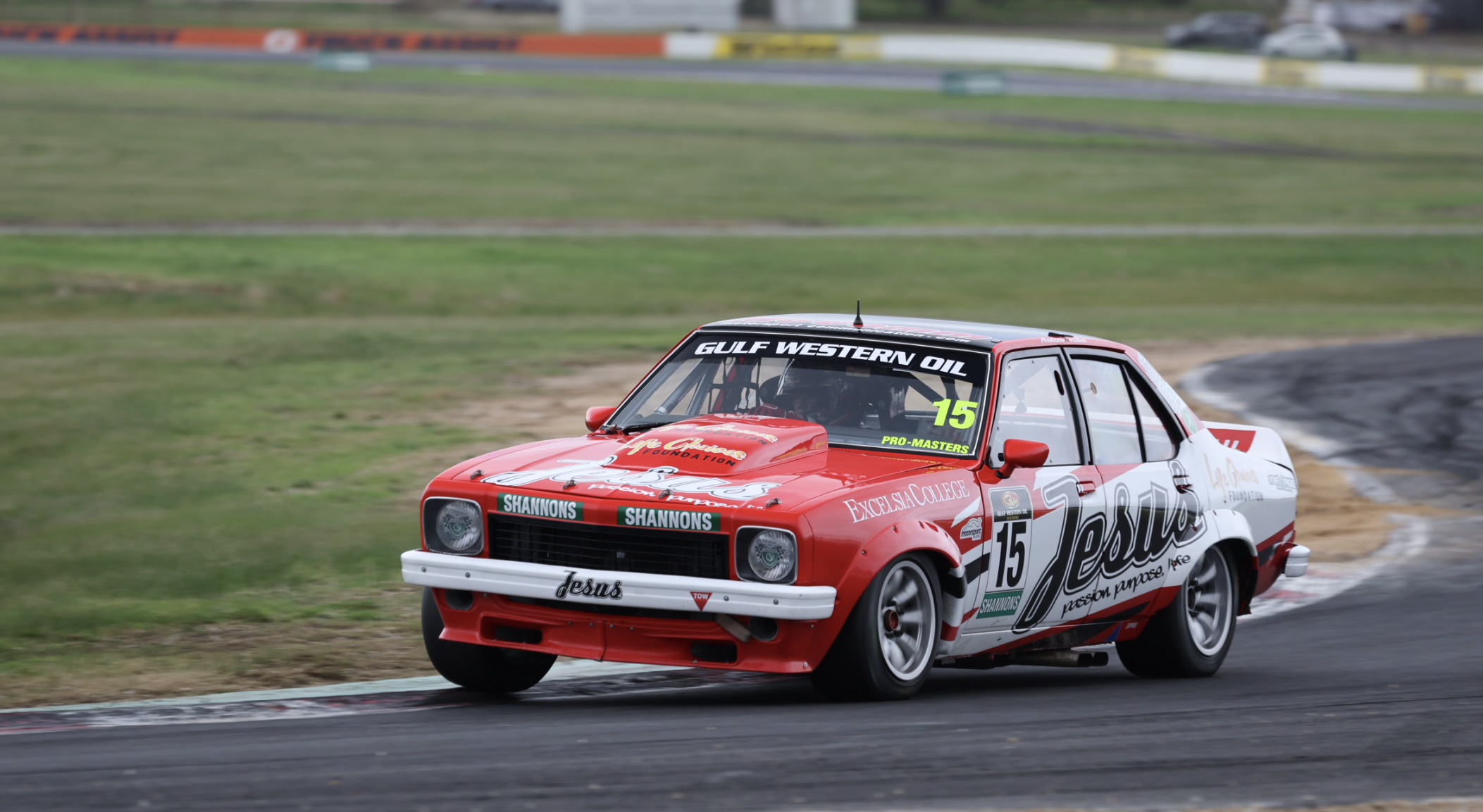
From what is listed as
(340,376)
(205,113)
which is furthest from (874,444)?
(205,113)

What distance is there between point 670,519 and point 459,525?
896mm

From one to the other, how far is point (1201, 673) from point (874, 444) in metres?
2.00

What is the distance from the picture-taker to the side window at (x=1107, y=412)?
8.25 m

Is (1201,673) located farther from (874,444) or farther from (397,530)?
(397,530)

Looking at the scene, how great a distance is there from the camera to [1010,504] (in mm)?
7562

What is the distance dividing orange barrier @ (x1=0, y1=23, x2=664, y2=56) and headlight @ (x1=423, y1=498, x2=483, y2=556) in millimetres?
65243

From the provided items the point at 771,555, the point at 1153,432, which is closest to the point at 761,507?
the point at 771,555

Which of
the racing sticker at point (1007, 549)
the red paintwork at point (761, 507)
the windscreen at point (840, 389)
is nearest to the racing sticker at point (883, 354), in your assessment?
the windscreen at point (840, 389)

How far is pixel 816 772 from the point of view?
5.94 metres

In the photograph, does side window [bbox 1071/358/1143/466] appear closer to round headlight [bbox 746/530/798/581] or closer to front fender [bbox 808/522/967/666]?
front fender [bbox 808/522/967/666]

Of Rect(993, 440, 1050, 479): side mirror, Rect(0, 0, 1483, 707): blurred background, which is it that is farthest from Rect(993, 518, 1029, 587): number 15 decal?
Rect(0, 0, 1483, 707): blurred background

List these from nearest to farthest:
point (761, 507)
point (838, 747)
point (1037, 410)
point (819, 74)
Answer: point (838, 747) → point (761, 507) → point (1037, 410) → point (819, 74)

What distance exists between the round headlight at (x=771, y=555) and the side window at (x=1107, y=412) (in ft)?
6.24

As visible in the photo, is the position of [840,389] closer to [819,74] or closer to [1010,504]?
[1010,504]
